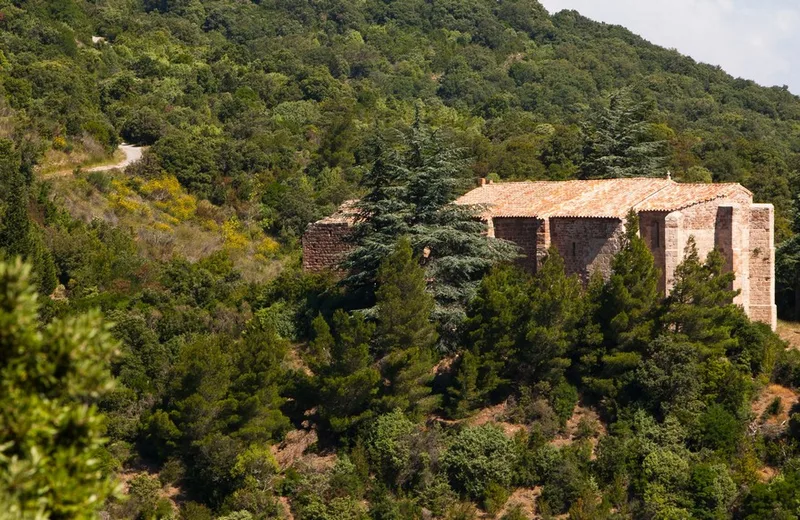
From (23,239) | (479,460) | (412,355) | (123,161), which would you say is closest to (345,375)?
(412,355)

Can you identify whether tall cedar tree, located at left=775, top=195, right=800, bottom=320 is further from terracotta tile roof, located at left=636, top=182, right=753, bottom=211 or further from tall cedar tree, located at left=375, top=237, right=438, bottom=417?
tall cedar tree, located at left=375, top=237, right=438, bottom=417

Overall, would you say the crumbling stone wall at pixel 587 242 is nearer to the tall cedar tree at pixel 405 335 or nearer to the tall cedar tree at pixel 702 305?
the tall cedar tree at pixel 702 305

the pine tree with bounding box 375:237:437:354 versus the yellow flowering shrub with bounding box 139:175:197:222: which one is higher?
the yellow flowering shrub with bounding box 139:175:197:222

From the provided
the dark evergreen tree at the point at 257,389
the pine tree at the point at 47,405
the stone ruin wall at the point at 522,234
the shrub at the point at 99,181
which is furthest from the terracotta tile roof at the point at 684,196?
the shrub at the point at 99,181

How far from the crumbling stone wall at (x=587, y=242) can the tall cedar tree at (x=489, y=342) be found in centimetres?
193

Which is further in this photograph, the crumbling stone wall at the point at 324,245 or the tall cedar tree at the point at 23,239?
the crumbling stone wall at the point at 324,245

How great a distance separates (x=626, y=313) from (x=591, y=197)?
14.3 ft

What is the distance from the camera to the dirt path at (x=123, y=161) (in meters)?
44.3

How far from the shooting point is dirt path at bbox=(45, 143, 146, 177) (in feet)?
145

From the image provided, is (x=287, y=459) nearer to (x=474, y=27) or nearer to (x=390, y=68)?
(x=390, y=68)

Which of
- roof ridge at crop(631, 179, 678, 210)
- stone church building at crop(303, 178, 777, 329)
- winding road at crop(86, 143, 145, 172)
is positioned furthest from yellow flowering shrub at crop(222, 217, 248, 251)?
roof ridge at crop(631, 179, 678, 210)

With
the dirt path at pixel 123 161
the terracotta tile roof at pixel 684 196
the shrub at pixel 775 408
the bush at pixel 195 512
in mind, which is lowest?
the bush at pixel 195 512

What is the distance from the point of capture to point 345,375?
28031mm

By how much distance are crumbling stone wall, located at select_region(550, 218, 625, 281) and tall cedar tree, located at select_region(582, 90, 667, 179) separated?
841 centimetres
